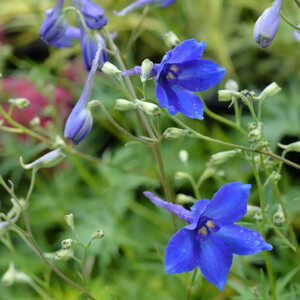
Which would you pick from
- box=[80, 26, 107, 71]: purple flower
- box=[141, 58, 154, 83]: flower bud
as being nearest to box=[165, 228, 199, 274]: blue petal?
box=[141, 58, 154, 83]: flower bud

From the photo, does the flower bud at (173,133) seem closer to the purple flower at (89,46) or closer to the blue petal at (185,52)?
the blue petal at (185,52)

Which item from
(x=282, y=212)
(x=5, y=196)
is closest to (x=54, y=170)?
(x=5, y=196)

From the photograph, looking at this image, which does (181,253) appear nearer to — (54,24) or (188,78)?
(188,78)

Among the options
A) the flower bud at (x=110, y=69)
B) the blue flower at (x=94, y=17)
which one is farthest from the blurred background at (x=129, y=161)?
the flower bud at (x=110, y=69)

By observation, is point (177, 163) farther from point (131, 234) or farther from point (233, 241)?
point (233, 241)

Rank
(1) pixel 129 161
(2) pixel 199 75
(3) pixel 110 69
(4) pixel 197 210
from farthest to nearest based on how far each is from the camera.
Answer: (1) pixel 129 161 → (2) pixel 199 75 → (3) pixel 110 69 → (4) pixel 197 210

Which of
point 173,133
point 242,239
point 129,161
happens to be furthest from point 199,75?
point 129,161
